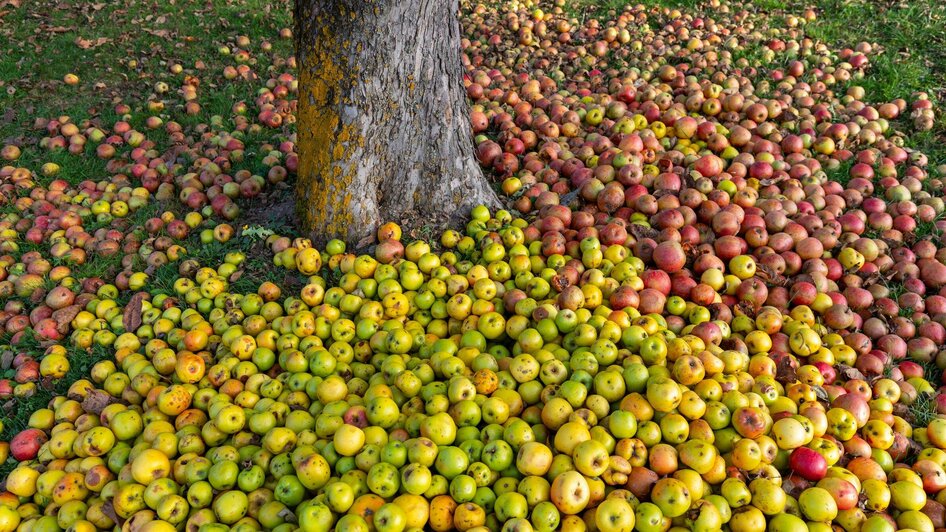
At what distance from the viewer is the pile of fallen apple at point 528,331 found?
280 centimetres

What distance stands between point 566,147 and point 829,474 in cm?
345

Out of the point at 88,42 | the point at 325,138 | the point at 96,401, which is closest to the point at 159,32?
the point at 88,42

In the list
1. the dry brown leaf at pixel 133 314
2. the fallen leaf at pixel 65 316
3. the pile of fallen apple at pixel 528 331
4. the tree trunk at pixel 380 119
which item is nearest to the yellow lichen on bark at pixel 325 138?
the tree trunk at pixel 380 119

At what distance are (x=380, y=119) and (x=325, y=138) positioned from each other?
0.38 m

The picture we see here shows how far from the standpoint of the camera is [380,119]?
4.04 meters

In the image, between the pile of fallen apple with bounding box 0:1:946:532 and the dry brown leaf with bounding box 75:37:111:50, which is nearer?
the pile of fallen apple with bounding box 0:1:946:532

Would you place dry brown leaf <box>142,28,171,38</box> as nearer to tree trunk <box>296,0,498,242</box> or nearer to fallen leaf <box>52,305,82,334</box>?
tree trunk <box>296,0,498,242</box>

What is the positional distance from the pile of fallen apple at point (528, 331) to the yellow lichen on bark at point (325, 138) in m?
0.24

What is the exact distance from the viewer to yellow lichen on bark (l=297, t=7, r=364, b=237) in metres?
3.78

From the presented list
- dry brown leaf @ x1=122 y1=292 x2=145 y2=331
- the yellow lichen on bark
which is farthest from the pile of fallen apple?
the yellow lichen on bark

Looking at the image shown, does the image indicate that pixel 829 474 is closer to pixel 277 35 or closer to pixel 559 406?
pixel 559 406

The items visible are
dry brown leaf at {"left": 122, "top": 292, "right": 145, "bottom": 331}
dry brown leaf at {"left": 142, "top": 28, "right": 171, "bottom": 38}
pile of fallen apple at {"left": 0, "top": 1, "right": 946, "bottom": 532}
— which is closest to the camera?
pile of fallen apple at {"left": 0, "top": 1, "right": 946, "bottom": 532}

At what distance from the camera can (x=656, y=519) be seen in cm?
261

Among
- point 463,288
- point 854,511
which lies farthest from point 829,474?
point 463,288
